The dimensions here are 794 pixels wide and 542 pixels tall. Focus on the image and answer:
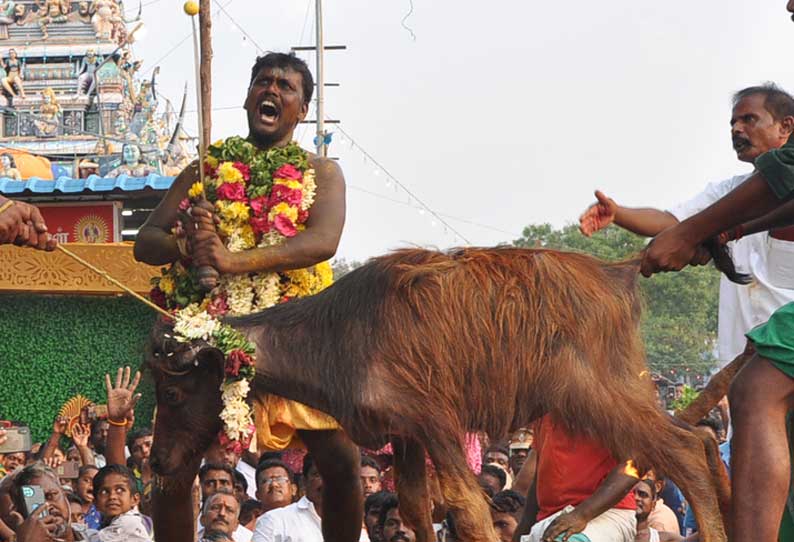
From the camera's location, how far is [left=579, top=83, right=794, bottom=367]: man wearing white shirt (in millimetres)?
6195

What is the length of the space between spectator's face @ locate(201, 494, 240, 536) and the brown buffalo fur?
3.84 metres

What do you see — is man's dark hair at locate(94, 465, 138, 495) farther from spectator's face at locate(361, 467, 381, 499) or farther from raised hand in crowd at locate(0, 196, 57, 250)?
raised hand in crowd at locate(0, 196, 57, 250)

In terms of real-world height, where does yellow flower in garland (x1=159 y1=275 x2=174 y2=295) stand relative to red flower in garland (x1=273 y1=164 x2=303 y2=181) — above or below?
below

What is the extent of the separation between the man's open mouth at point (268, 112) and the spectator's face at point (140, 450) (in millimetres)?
5929

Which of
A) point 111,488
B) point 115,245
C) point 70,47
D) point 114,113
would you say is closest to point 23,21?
point 70,47

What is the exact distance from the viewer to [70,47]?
40531 millimetres

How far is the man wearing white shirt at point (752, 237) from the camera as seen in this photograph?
620 cm

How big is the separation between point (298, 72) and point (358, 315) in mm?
1504

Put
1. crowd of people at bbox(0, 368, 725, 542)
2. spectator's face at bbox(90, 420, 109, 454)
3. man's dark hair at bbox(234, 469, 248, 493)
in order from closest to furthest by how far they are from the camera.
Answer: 1. crowd of people at bbox(0, 368, 725, 542)
2. man's dark hair at bbox(234, 469, 248, 493)
3. spectator's face at bbox(90, 420, 109, 454)

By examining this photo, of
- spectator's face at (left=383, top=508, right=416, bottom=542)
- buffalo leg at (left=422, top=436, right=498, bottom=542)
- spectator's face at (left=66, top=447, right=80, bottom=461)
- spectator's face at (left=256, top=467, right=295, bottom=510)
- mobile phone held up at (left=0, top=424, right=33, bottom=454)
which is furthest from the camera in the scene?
spectator's face at (left=66, top=447, right=80, bottom=461)

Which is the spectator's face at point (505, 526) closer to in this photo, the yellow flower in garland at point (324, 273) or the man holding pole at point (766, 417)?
the yellow flower in garland at point (324, 273)

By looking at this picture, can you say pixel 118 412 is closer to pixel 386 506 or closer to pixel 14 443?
pixel 386 506

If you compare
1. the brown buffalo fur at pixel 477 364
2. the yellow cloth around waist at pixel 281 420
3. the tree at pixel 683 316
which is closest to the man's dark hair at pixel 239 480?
the yellow cloth around waist at pixel 281 420

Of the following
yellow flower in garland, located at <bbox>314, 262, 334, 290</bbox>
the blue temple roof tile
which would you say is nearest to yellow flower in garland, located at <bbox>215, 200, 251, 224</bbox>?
yellow flower in garland, located at <bbox>314, 262, 334, 290</bbox>
